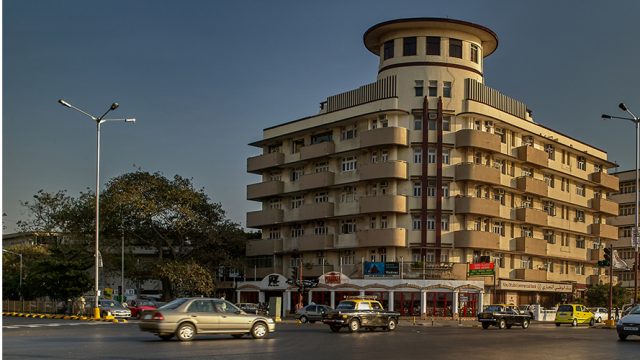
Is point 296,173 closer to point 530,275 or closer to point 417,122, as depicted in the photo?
point 417,122

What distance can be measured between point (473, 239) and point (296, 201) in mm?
19660

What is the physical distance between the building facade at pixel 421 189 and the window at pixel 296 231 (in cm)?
10

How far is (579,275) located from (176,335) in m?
65.9

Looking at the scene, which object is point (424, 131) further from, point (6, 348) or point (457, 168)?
point (6, 348)

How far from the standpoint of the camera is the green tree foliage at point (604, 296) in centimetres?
7494

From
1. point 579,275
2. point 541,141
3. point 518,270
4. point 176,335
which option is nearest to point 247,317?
point 176,335

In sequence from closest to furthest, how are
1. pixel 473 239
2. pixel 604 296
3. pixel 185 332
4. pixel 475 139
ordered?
pixel 185 332, pixel 473 239, pixel 475 139, pixel 604 296

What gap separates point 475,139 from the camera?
222 ft

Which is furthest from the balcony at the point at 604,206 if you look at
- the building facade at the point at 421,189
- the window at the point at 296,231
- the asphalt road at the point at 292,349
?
the asphalt road at the point at 292,349

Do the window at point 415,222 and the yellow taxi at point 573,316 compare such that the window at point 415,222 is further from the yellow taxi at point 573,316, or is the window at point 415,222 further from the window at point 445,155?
the yellow taxi at point 573,316

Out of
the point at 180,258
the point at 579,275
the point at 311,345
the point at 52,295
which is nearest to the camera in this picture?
the point at 311,345

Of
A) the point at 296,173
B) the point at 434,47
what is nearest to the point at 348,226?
the point at 296,173

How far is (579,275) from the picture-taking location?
3312 inches

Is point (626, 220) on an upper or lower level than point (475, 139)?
lower
